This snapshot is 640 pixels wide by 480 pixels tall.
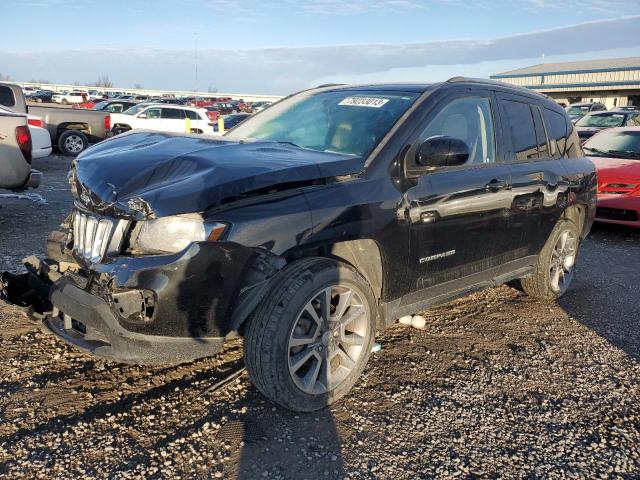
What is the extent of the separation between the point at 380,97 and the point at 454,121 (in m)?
0.54

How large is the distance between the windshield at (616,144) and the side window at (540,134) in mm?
4794

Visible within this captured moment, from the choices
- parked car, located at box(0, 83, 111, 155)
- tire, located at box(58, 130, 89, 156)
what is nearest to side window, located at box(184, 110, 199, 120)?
parked car, located at box(0, 83, 111, 155)

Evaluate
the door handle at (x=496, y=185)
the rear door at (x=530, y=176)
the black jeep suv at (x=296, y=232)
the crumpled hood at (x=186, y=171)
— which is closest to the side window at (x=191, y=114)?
the black jeep suv at (x=296, y=232)

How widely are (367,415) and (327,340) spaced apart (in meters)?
0.47

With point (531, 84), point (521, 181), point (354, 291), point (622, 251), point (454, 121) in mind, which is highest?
point (531, 84)

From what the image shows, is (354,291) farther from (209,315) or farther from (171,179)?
(171,179)

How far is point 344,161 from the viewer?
3.21 m

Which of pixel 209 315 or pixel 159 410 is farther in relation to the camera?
pixel 159 410

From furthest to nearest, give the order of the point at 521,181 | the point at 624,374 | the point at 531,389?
the point at 521,181 → the point at 624,374 → the point at 531,389

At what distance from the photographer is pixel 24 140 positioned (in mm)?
6852

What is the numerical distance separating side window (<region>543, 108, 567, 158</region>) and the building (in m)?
44.3

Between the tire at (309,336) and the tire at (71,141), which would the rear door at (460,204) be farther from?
the tire at (71,141)

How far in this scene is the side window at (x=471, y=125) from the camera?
379cm

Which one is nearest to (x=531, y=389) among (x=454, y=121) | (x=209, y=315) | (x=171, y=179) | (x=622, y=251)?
(x=454, y=121)
